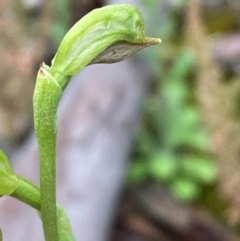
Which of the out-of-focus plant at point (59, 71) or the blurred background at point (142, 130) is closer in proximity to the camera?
the out-of-focus plant at point (59, 71)

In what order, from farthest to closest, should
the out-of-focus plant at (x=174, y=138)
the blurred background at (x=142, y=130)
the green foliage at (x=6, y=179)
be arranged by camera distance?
the out-of-focus plant at (x=174, y=138), the blurred background at (x=142, y=130), the green foliage at (x=6, y=179)

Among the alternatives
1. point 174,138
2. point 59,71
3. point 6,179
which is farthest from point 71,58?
point 174,138

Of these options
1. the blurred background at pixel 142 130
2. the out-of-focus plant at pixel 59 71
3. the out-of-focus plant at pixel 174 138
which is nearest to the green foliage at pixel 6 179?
the out-of-focus plant at pixel 59 71

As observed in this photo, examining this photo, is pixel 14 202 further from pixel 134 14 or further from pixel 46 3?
pixel 134 14

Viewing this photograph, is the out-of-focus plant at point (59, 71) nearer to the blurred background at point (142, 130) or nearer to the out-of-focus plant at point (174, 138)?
the blurred background at point (142, 130)

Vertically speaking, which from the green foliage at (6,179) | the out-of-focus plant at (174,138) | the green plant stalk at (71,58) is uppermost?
the green plant stalk at (71,58)

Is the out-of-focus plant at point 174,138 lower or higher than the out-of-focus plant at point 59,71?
lower

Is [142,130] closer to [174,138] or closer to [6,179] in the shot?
[174,138]

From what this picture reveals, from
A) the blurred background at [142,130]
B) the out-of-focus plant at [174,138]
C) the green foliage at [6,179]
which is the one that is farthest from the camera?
the out-of-focus plant at [174,138]
